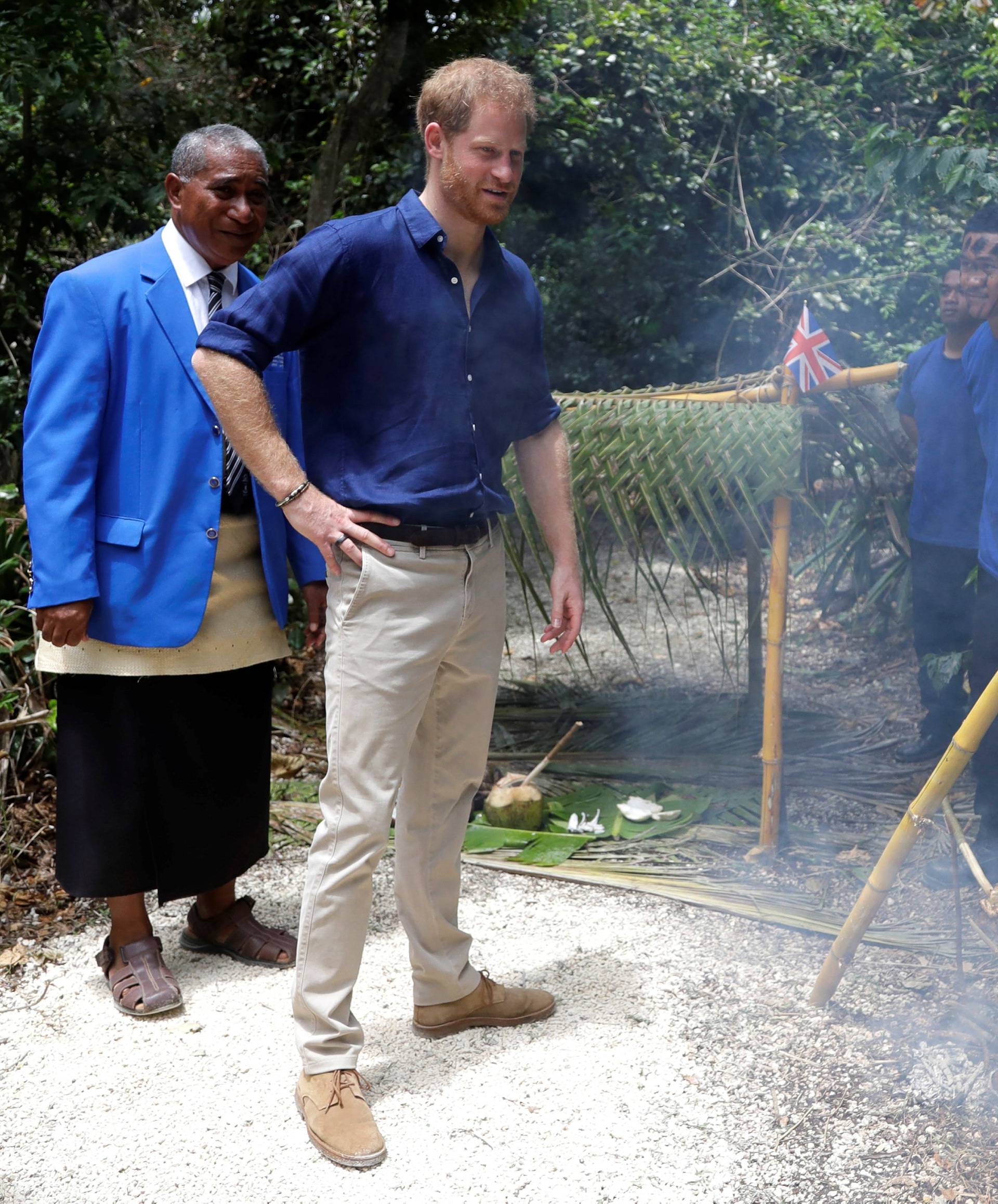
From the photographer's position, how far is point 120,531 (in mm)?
2656

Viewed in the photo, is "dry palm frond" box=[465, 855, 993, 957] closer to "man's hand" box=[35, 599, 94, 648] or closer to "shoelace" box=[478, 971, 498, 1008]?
"shoelace" box=[478, 971, 498, 1008]

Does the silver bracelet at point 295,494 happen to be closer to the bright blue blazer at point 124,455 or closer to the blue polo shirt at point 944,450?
the bright blue blazer at point 124,455

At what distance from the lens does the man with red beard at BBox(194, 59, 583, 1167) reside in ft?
7.00

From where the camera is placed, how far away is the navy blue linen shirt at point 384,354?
211 centimetres

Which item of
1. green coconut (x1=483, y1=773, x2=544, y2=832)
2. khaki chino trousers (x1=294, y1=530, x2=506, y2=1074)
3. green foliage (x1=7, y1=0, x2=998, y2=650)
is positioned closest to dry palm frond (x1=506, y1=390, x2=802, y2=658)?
green coconut (x1=483, y1=773, x2=544, y2=832)

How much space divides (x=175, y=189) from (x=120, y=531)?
824 mm

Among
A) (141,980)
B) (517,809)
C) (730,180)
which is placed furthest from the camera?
(730,180)

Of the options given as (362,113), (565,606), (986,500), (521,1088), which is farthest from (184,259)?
(362,113)

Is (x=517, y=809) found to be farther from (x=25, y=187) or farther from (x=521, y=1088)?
(x=25, y=187)

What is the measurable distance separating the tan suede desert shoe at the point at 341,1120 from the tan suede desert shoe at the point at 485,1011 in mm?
350

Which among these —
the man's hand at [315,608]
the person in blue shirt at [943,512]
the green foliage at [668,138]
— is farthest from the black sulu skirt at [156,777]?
the green foliage at [668,138]

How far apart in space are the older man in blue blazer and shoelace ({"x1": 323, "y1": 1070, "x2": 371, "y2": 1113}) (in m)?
0.69

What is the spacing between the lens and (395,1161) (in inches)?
89.2

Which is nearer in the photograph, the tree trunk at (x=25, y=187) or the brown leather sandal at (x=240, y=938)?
the brown leather sandal at (x=240, y=938)
